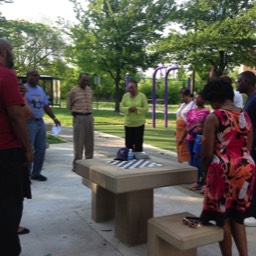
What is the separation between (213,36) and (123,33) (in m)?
6.77

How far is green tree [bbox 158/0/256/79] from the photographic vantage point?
2106 centimetres

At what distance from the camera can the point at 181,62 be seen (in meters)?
24.2

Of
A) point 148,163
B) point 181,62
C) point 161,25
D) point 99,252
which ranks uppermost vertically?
point 161,25

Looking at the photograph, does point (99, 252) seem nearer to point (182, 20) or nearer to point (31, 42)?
point (182, 20)

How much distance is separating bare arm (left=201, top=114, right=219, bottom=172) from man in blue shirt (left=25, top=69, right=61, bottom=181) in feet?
10.9

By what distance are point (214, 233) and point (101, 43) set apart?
2446cm

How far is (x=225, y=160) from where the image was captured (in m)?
2.75

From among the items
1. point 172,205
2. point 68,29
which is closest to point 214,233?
point 172,205

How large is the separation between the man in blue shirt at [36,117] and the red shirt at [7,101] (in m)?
2.71

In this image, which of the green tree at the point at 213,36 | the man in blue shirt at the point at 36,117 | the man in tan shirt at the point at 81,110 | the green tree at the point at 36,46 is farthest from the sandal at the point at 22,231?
the green tree at the point at 36,46

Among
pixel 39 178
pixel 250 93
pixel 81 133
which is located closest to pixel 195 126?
pixel 250 93

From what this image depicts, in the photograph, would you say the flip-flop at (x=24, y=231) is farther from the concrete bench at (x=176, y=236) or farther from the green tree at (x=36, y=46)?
the green tree at (x=36, y=46)

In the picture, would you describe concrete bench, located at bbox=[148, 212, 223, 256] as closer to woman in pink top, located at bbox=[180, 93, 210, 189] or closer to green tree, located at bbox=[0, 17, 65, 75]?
woman in pink top, located at bbox=[180, 93, 210, 189]

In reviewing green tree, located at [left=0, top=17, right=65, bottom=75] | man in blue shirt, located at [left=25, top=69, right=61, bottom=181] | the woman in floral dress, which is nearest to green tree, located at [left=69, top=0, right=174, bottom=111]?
green tree, located at [left=0, top=17, right=65, bottom=75]
